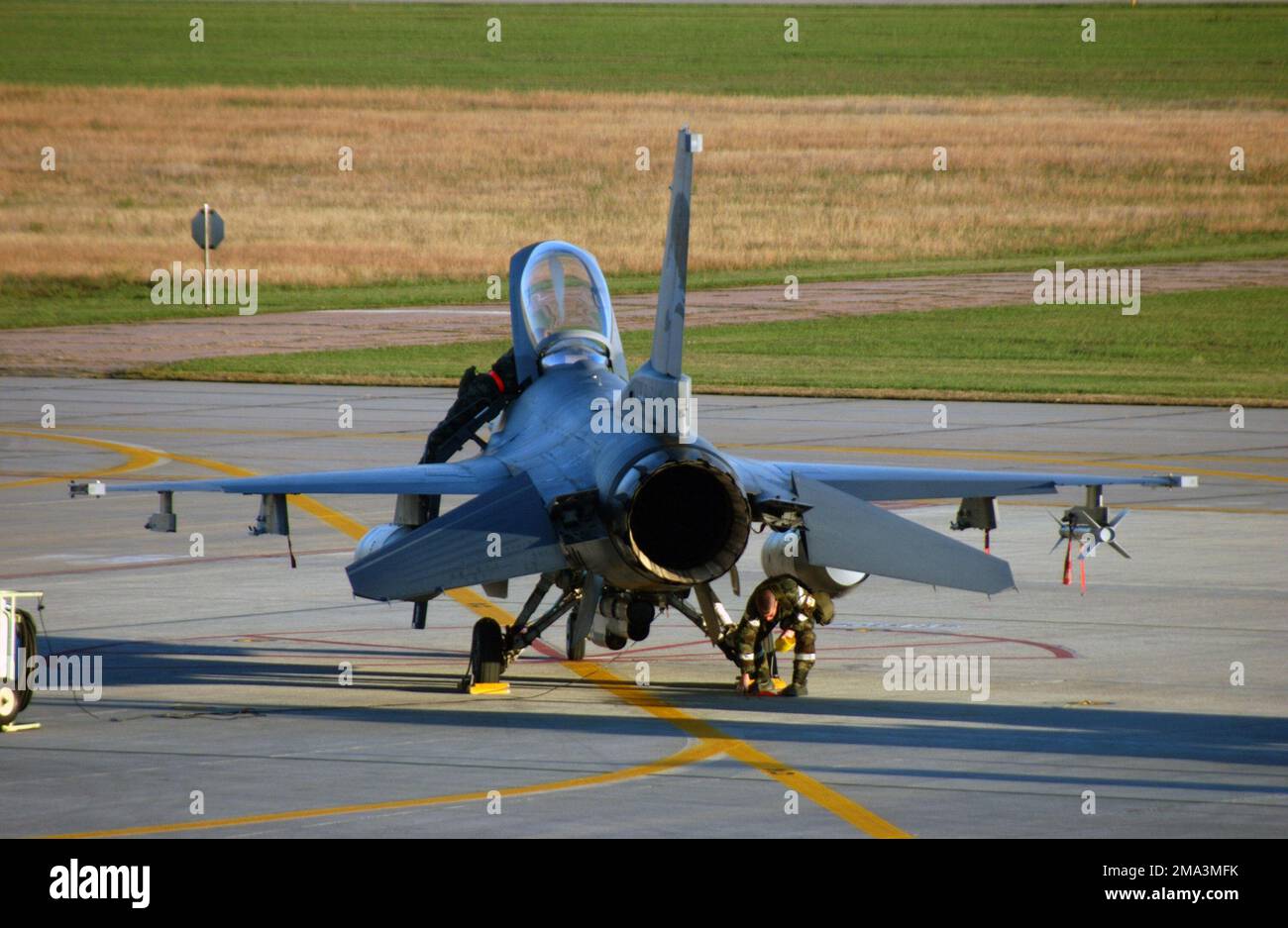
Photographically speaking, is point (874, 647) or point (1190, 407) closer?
point (874, 647)

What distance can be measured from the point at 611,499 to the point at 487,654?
8.80ft

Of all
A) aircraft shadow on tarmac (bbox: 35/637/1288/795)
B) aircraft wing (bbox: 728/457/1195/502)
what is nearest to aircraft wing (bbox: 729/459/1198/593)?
aircraft shadow on tarmac (bbox: 35/637/1288/795)

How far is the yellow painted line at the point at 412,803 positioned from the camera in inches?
597

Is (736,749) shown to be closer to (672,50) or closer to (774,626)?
(774,626)

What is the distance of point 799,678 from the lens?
69.2 ft

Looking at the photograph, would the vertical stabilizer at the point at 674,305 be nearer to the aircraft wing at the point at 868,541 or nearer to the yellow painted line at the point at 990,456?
the aircraft wing at the point at 868,541

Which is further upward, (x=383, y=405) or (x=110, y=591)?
(x=383, y=405)

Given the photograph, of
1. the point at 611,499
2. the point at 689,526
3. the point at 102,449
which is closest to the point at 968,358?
the point at 102,449

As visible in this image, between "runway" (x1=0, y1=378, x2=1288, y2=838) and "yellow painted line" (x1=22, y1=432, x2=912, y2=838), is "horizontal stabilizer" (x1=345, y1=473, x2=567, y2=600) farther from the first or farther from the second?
"yellow painted line" (x1=22, y1=432, x2=912, y2=838)

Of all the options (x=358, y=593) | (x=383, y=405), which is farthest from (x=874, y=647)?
(x=383, y=405)

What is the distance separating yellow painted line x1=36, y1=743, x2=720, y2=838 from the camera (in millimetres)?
15156

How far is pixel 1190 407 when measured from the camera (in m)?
48.9
